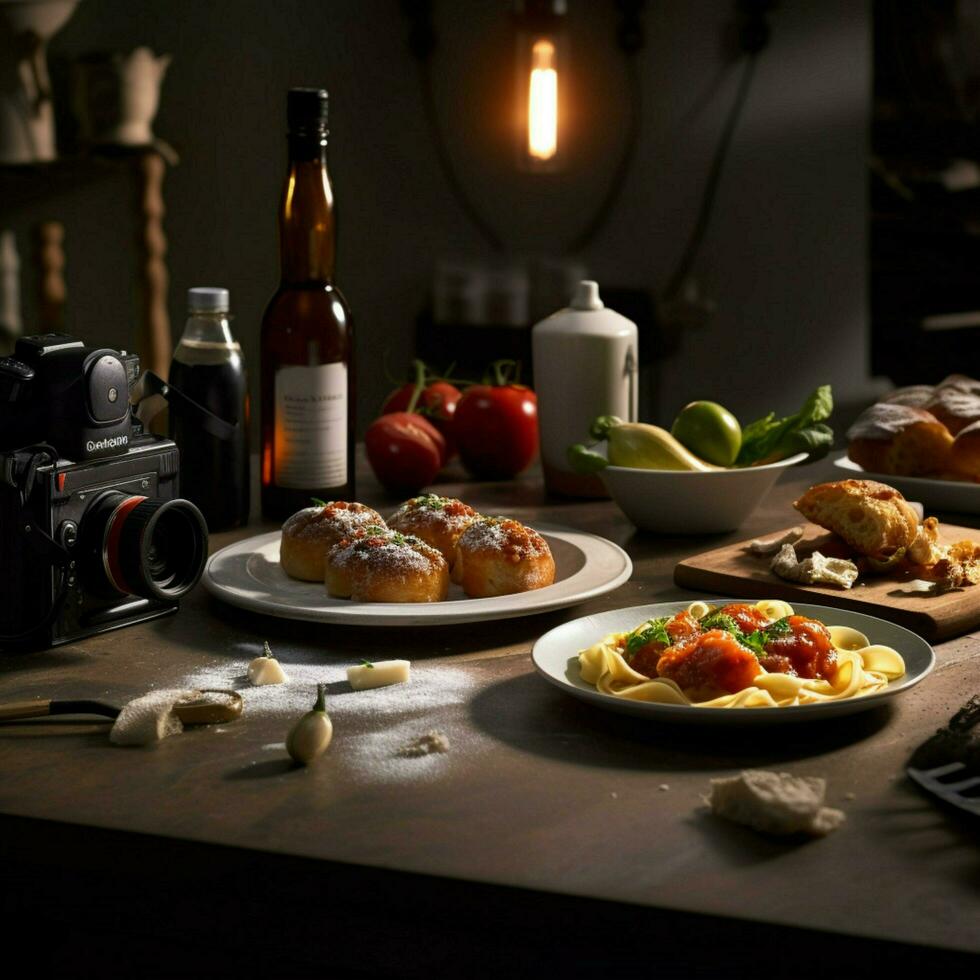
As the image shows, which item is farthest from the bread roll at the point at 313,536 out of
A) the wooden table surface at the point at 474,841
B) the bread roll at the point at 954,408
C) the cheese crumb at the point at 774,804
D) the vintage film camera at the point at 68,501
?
the bread roll at the point at 954,408

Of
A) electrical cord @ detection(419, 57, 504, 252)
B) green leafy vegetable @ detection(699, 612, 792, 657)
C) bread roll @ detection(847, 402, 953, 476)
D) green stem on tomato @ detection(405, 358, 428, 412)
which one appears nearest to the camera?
green leafy vegetable @ detection(699, 612, 792, 657)

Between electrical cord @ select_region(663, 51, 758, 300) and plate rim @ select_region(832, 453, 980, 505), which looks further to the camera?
electrical cord @ select_region(663, 51, 758, 300)

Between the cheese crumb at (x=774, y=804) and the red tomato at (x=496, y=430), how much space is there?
1.09 meters

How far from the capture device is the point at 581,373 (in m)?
1.73

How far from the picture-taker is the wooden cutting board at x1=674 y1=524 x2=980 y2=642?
3.87 feet

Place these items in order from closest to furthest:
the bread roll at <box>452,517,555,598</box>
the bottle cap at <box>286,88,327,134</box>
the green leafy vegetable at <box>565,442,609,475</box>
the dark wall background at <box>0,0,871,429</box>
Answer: the bread roll at <box>452,517,555,598</box>
the bottle cap at <box>286,88,327,134</box>
the green leafy vegetable at <box>565,442,609,475</box>
the dark wall background at <box>0,0,871,429</box>

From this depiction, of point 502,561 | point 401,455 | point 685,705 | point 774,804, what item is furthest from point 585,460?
point 774,804

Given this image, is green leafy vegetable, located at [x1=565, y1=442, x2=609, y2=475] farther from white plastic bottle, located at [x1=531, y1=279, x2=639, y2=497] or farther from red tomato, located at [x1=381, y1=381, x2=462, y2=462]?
red tomato, located at [x1=381, y1=381, x2=462, y2=462]

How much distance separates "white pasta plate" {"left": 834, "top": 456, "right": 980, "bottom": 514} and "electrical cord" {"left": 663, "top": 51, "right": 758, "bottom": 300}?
265 centimetres

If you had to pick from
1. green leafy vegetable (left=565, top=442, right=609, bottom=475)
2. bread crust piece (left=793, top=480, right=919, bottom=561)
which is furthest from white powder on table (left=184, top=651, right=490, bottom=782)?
green leafy vegetable (left=565, top=442, right=609, bottom=475)

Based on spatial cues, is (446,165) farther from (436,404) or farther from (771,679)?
(771,679)

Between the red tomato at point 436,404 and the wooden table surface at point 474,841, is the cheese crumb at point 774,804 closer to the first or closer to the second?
the wooden table surface at point 474,841

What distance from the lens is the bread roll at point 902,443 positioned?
1.70m

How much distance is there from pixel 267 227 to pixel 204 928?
380 centimetres
